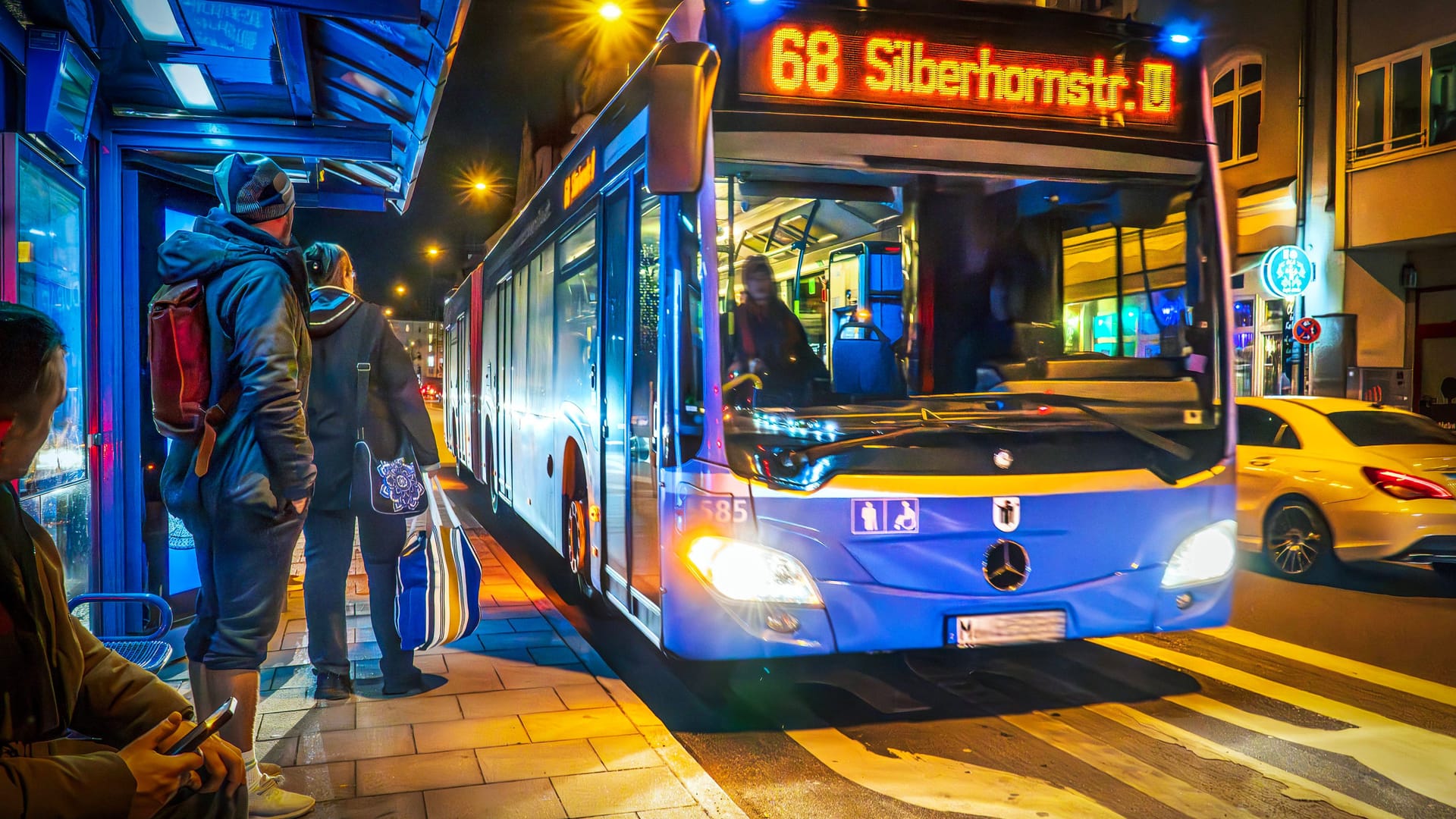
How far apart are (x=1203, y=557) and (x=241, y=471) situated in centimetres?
415

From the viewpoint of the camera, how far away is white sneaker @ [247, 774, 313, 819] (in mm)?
3738

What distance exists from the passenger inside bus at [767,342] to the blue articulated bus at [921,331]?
1cm

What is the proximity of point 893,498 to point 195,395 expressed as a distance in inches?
106

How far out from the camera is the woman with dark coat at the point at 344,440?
4.90 meters

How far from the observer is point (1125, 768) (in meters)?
4.51

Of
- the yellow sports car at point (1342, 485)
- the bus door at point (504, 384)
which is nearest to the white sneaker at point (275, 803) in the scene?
the bus door at point (504, 384)

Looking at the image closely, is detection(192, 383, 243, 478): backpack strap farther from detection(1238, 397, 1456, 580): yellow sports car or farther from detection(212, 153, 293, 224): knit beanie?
detection(1238, 397, 1456, 580): yellow sports car

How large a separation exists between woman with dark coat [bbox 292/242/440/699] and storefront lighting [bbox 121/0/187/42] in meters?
1.18

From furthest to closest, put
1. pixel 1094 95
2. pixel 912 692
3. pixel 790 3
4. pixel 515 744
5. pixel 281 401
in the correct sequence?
pixel 912 692
pixel 1094 95
pixel 790 3
pixel 515 744
pixel 281 401

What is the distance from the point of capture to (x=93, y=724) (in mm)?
1986

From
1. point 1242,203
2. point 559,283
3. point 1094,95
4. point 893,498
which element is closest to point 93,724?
point 893,498

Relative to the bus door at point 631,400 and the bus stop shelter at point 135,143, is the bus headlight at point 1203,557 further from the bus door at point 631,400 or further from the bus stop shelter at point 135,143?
the bus stop shelter at point 135,143

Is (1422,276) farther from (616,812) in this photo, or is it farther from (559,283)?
(616,812)

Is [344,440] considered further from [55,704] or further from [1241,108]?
[1241,108]
